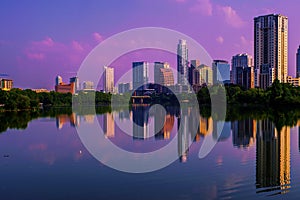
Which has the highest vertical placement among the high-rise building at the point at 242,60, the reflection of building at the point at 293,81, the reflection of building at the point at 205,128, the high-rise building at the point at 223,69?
the high-rise building at the point at 242,60

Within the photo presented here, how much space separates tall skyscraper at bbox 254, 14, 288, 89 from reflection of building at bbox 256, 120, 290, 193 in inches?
1937

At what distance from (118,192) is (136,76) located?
49.8 m

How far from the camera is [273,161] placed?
8016 mm

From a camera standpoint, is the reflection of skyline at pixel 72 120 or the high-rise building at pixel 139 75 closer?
the reflection of skyline at pixel 72 120

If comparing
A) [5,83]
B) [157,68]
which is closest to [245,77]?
[157,68]

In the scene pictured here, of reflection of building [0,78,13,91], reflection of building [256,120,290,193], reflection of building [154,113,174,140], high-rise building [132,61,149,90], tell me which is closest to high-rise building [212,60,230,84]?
high-rise building [132,61,149,90]

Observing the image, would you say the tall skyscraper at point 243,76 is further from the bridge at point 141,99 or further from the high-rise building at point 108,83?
the high-rise building at point 108,83

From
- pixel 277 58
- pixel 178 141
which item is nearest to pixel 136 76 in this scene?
pixel 277 58

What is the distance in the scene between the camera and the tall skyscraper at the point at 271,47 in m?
58.5

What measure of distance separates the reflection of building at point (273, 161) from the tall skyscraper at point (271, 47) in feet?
161

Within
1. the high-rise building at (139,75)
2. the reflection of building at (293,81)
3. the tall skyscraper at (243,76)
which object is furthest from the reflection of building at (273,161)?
the reflection of building at (293,81)

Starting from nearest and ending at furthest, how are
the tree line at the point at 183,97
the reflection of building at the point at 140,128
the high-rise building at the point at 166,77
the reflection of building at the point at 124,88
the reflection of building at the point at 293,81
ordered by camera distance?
the reflection of building at the point at 140,128, the tree line at the point at 183,97, the high-rise building at the point at 166,77, the reflection of building at the point at 293,81, the reflection of building at the point at 124,88

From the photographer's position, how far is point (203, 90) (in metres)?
50.2

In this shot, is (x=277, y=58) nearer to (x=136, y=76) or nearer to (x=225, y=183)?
(x=136, y=76)
